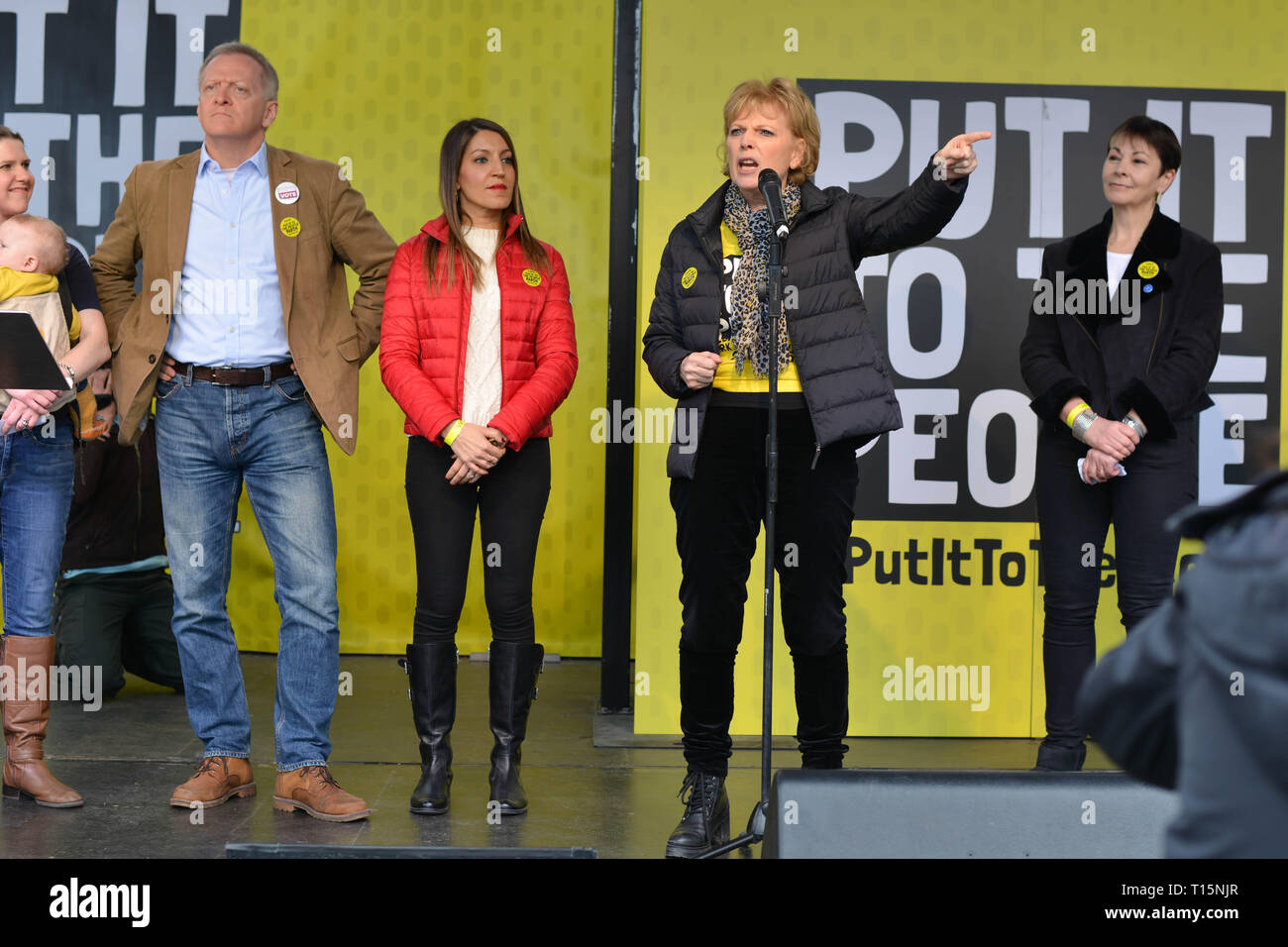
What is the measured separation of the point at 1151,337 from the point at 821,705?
1.41 meters

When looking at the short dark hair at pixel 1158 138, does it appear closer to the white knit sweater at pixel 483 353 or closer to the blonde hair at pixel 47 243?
the white knit sweater at pixel 483 353

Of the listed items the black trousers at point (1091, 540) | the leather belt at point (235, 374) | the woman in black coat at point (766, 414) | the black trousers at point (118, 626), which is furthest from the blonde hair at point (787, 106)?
the black trousers at point (118, 626)

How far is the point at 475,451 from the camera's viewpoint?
11.0 ft

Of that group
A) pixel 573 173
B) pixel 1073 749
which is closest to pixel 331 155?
pixel 573 173

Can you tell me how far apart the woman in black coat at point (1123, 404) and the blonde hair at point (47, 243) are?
2675mm

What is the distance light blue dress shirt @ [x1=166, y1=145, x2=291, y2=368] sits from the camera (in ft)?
11.5

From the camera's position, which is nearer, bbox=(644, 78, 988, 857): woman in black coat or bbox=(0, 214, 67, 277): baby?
bbox=(644, 78, 988, 857): woman in black coat

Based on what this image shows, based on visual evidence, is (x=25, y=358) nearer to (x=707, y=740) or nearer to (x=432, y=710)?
(x=432, y=710)

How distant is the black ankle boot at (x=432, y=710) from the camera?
138 inches

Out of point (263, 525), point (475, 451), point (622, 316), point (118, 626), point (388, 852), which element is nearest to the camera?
point (388, 852)

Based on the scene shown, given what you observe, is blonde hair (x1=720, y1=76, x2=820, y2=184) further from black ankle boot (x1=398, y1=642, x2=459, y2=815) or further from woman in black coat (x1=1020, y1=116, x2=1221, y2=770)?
black ankle boot (x1=398, y1=642, x2=459, y2=815)

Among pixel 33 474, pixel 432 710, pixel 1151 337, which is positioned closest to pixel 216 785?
pixel 432 710

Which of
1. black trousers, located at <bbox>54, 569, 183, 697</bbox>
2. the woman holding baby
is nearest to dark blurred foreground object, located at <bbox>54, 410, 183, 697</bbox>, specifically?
black trousers, located at <bbox>54, 569, 183, 697</bbox>

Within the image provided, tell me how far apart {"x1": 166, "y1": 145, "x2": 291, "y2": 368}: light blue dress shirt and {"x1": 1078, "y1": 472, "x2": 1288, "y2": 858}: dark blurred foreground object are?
2.72 meters
